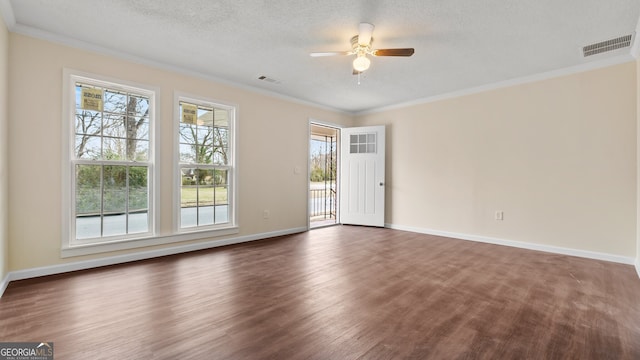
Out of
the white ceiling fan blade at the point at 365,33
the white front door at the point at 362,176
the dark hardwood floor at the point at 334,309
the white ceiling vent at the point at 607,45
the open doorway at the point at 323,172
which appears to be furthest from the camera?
the open doorway at the point at 323,172

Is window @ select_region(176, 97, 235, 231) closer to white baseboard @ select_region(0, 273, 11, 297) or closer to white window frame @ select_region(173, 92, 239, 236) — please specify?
white window frame @ select_region(173, 92, 239, 236)

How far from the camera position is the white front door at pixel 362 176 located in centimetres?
Answer: 608

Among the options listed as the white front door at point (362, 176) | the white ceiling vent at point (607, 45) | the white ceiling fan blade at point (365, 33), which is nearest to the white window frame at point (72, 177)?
the white ceiling fan blade at point (365, 33)

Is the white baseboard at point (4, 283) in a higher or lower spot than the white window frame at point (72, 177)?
lower

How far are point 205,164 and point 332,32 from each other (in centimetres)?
265

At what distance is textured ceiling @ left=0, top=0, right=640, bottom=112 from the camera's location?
8.39 ft

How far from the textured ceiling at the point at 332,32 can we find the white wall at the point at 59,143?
0.23 metres

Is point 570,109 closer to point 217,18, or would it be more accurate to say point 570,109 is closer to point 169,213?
point 217,18

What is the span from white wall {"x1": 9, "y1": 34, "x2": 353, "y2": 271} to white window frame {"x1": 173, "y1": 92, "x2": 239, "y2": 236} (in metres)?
0.07

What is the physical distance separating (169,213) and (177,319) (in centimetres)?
216

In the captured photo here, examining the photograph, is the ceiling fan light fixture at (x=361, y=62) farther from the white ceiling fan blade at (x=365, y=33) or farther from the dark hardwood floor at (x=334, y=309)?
the dark hardwood floor at (x=334, y=309)

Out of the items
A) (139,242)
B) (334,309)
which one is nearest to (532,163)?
(334,309)

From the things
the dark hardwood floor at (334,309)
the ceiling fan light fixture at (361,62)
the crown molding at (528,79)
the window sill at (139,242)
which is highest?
the crown molding at (528,79)

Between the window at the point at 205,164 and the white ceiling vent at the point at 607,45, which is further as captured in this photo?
the window at the point at 205,164
